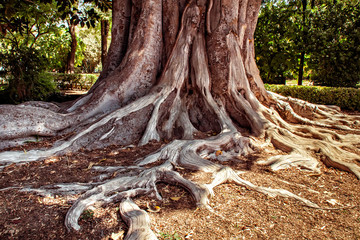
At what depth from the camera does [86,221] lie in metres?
2.05

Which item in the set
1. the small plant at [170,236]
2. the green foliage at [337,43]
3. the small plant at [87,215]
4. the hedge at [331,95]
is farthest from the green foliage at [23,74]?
the green foliage at [337,43]

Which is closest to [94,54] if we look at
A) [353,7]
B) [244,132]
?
[353,7]

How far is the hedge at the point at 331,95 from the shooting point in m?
8.80

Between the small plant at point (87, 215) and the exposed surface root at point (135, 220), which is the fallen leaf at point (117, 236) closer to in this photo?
the exposed surface root at point (135, 220)

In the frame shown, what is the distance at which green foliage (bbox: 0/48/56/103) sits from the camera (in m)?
7.10

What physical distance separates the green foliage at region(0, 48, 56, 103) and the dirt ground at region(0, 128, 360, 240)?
5130mm

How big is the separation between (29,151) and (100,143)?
3.42 feet

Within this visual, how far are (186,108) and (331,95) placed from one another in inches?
286

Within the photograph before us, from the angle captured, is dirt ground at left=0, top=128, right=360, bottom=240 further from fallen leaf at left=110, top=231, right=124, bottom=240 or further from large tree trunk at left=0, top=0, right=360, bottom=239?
large tree trunk at left=0, top=0, right=360, bottom=239

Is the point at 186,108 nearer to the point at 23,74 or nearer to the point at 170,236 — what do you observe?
the point at 170,236

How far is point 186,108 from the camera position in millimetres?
4887

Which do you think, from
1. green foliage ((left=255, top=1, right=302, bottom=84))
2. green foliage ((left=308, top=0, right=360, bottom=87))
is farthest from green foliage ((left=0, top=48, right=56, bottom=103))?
green foliage ((left=308, top=0, right=360, bottom=87))

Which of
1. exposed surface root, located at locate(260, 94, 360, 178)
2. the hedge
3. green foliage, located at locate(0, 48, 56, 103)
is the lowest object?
exposed surface root, located at locate(260, 94, 360, 178)

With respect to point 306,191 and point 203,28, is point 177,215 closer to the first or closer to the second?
point 306,191
